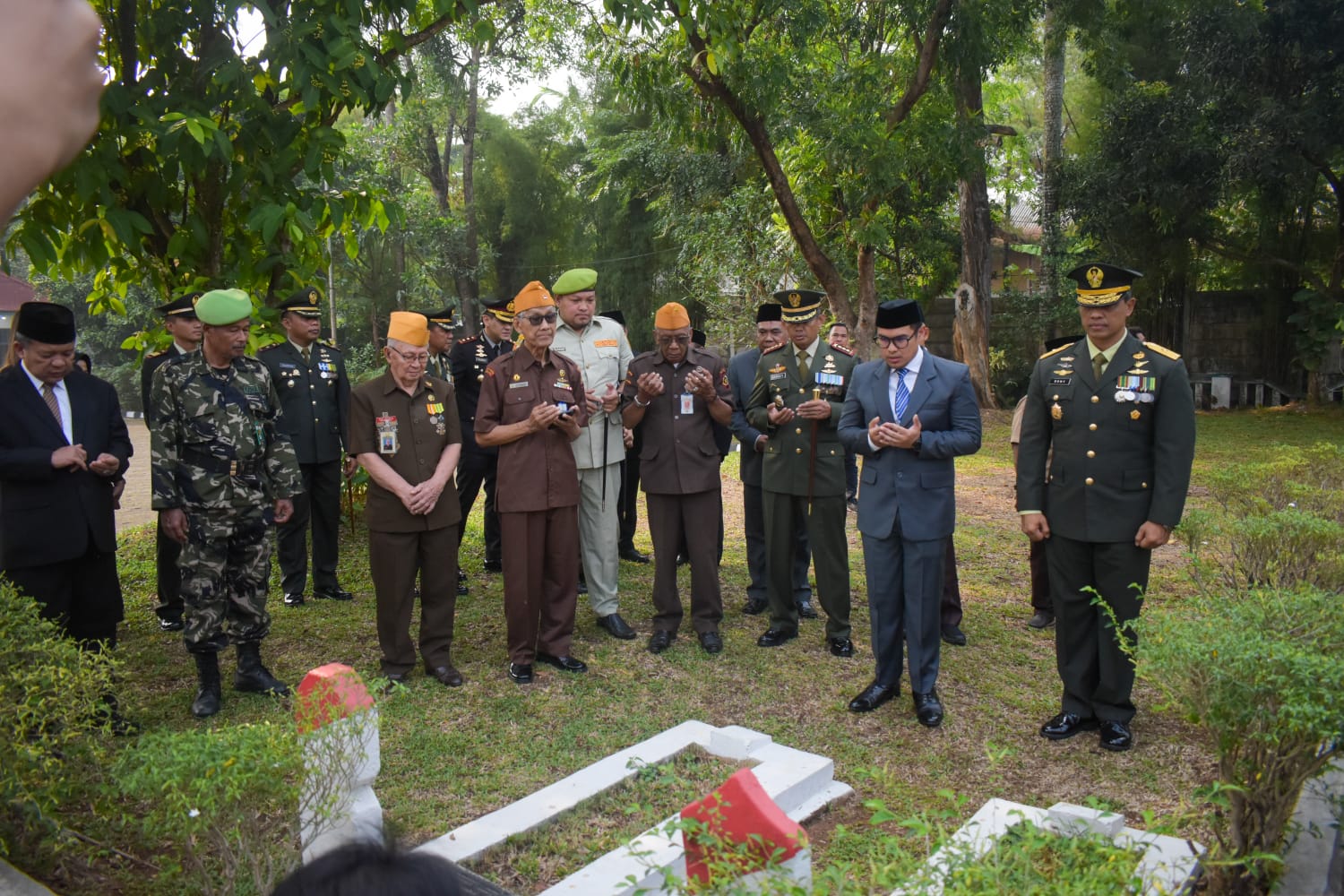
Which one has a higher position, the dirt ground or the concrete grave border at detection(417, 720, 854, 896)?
the dirt ground

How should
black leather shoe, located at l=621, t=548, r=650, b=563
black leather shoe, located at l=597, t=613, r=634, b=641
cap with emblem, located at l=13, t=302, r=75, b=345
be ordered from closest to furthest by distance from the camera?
cap with emblem, located at l=13, t=302, r=75, b=345, black leather shoe, located at l=597, t=613, r=634, b=641, black leather shoe, located at l=621, t=548, r=650, b=563

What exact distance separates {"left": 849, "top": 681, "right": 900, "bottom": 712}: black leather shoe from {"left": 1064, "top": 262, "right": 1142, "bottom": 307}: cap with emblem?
2.00 metres

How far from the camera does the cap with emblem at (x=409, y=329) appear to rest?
5.00 m

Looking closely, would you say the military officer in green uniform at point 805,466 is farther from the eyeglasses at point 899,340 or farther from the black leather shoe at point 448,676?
the black leather shoe at point 448,676

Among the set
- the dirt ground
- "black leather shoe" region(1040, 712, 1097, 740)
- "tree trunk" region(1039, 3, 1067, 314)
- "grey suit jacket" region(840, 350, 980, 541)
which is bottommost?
"black leather shoe" region(1040, 712, 1097, 740)

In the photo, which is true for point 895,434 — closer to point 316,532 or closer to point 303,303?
point 303,303

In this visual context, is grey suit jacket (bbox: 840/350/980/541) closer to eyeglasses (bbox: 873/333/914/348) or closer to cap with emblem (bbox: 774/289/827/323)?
eyeglasses (bbox: 873/333/914/348)

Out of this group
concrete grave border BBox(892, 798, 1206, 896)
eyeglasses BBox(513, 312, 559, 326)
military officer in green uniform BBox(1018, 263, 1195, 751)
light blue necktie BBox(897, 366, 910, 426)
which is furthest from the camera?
eyeglasses BBox(513, 312, 559, 326)

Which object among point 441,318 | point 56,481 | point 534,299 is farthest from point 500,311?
point 56,481

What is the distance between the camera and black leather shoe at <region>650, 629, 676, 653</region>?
5621 mm

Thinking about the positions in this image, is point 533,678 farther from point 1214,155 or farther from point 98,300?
point 1214,155

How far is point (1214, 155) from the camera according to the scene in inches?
601

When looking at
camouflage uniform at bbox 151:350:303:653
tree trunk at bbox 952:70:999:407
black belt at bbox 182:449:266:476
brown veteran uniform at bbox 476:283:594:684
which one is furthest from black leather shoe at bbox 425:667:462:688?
tree trunk at bbox 952:70:999:407

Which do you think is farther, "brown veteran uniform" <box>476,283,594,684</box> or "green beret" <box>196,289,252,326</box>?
"brown veteran uniform" <box>476,283,594,684</box>
